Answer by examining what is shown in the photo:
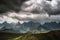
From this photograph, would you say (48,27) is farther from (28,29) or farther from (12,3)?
(12,3)

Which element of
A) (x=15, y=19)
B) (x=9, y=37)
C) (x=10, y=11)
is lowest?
(x=9, y=37)

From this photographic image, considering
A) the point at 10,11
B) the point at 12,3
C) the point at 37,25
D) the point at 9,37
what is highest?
the point at 12,3

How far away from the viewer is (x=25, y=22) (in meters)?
4.22

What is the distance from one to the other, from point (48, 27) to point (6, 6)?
6.18 ft

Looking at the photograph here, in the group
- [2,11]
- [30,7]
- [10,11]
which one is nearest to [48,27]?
[30,7]

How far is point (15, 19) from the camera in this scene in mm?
4176

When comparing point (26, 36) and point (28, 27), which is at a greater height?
point (28, 27)

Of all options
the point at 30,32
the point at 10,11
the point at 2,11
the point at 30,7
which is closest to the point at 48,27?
the point at 30,32

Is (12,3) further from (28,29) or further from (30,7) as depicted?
(28,29)

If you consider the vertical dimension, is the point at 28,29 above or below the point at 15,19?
below

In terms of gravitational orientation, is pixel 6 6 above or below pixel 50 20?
above

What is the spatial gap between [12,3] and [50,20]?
5.49ft

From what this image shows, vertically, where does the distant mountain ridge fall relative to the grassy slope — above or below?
above

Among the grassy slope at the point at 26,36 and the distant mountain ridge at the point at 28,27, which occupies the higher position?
the distant mountain ridge at the point at 28,27
